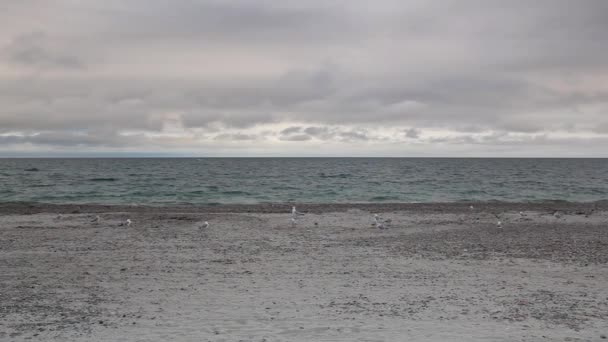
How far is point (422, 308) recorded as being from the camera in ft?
26.8

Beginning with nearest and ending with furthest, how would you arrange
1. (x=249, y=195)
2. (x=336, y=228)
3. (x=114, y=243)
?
(x=114, y=243)
(x=336, y=228)
(x=249, y=195)

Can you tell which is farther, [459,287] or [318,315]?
[459,287]

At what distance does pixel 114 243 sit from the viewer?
14711 millimetres

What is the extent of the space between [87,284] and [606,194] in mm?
43040

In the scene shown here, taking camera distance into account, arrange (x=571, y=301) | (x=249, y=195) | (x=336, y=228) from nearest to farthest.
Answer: (x=571, y=301) < (x=336, y=228) < (x=249, y=195)

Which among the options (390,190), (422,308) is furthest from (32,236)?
(390,190)

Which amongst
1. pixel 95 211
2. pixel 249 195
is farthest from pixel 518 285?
pixel 249 195

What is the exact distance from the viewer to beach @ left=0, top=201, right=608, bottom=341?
7.19 m

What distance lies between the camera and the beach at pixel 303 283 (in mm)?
7188

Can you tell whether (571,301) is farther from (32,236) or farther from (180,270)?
(32,236)

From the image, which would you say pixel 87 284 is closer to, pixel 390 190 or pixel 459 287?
pixel 459 287

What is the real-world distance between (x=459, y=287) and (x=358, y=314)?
2.81 meters

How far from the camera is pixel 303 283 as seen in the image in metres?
9.87

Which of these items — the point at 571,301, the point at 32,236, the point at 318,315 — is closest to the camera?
the point at 318,315
